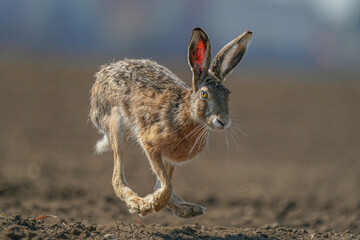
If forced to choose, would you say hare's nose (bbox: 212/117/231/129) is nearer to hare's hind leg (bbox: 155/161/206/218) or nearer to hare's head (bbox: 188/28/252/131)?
hare's head (bbox: 188/28/252/131)

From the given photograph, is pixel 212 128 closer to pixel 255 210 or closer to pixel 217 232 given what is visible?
pixel 217 232

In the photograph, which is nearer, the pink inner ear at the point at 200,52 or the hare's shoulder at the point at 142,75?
the pink inner ear at the point at 200,52

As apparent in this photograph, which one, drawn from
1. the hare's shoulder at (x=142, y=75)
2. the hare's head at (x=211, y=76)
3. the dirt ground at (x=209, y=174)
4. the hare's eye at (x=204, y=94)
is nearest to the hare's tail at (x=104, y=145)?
the hare's shoulder at (x=142, y=75)

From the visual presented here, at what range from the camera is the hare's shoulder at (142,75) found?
606 centimetres

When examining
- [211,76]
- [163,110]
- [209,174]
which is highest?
[209,174]

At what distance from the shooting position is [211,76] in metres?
5.43

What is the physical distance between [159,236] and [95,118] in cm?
191

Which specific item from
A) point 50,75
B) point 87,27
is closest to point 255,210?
point 50,75

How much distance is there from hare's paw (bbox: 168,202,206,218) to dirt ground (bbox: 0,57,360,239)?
202 millimetres

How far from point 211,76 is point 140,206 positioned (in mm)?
1483

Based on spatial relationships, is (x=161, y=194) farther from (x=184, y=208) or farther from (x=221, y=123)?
(x=221, y=123)

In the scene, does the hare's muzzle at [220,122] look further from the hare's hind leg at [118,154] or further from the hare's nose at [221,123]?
the hare's hind leg at [118,154]

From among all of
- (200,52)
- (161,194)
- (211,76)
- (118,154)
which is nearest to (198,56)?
(200,52)

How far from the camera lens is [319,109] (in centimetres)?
2144
